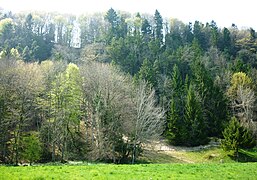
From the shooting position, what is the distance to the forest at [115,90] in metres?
33.5

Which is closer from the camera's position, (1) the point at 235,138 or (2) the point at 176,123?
(1) the point at 235,138

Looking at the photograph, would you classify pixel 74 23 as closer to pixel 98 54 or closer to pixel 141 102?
pixel 98 54

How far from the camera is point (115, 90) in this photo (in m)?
37.0

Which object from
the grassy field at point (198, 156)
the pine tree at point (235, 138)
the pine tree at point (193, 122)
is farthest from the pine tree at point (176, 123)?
the pine tree at point (235, 138)

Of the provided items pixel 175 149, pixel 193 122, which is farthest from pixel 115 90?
pixel 193 122

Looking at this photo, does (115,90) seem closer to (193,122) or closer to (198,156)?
(198,156)

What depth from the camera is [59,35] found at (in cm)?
8625

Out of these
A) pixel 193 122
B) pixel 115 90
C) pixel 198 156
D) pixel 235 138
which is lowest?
pixel 198 156

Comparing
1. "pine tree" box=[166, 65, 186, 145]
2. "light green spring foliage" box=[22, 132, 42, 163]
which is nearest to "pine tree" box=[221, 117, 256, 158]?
"pine tree" box=[166, 65, 186, 145]

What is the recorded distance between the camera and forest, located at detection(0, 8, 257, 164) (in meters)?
33.5

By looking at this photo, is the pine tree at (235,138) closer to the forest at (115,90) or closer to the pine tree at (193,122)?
the forest at (115,90)

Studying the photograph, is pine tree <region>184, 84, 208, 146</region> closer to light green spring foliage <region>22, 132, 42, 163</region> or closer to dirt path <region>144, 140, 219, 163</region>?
dirt path <region>144, 140, 219, 163</region>

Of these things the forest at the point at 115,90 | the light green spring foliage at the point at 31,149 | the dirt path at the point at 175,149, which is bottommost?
the dirt path at the point at 175,149

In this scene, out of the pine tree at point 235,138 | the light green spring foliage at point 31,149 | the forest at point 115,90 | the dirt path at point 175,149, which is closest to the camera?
the light green spring foliage at point 31,149
